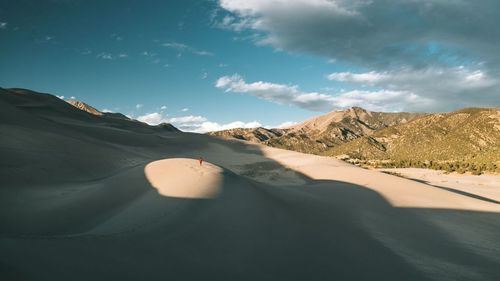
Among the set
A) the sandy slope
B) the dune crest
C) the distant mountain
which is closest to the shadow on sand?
the sandy slope

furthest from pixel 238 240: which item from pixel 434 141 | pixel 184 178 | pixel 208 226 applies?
pixel 434 141

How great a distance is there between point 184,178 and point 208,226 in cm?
424

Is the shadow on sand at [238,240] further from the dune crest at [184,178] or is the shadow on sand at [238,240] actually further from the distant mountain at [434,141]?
the distant mountain at [434,141]

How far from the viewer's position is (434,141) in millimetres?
128250

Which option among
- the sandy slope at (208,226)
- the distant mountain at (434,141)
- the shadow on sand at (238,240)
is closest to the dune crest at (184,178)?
the sandy slope at (208,226)

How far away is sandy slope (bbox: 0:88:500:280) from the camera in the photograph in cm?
658

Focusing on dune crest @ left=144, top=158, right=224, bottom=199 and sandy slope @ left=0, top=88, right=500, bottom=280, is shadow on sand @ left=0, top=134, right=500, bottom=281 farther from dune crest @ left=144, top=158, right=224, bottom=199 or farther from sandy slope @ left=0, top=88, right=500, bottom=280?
dune crest @ left=144, top=158, right=224, bottom=199

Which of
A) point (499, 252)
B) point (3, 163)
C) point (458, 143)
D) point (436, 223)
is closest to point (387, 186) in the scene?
point (436, 223)

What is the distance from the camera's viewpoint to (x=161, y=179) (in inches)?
549

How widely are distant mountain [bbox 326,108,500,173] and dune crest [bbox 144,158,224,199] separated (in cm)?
7634

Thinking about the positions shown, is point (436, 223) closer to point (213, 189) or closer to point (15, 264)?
point (213, 189)

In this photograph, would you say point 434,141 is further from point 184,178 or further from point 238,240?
point 238,240

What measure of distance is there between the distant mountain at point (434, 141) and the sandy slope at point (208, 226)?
2937 inches

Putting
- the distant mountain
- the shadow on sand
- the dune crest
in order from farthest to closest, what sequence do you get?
the distant mountain
the dune crest
the shadow on sand
